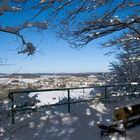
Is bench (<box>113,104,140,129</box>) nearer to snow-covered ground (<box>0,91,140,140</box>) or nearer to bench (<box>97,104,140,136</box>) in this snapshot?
bench (<box>97,104,140,136</box>)

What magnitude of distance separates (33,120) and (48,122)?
0.58 m

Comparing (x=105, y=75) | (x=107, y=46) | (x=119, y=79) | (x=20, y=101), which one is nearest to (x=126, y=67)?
(x=119, y=79)

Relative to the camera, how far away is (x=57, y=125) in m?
8.91

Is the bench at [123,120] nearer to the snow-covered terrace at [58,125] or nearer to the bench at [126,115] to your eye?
the bench at [126,115]

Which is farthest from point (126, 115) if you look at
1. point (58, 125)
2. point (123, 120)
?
point (58, 125)

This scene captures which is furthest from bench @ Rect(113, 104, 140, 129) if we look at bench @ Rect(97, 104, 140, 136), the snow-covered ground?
the snow-covered ground

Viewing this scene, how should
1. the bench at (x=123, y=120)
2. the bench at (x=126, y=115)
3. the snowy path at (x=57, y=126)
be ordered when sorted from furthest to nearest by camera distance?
the bench at (x=126, y=115) < the snowy path at (x=57, y=126) < the bench at (x=123, y=120)

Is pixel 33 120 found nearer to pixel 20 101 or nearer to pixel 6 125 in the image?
pixel 6 125

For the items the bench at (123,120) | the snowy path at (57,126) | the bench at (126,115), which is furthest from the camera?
the bench at (126,115)

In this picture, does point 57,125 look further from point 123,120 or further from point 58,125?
point 123,120

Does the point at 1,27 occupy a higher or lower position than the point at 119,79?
higher

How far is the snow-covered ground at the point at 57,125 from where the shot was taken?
7.95 meters

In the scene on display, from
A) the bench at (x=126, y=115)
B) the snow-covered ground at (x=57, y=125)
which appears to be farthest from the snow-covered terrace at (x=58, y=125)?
the bench at (x=126, y=115)

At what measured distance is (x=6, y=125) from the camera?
9.41 metres
